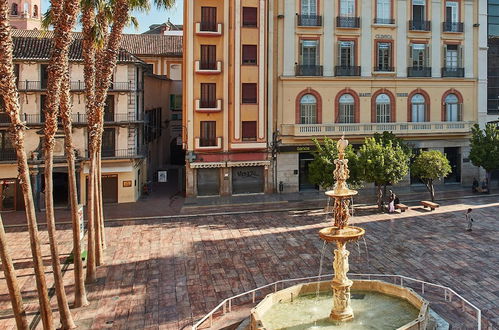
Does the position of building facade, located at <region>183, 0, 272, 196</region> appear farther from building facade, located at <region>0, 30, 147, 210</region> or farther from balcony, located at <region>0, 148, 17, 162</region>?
balcony, located at <region>0, 148, 17, 162</region>

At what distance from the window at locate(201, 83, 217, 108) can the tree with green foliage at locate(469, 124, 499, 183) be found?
21.9 m

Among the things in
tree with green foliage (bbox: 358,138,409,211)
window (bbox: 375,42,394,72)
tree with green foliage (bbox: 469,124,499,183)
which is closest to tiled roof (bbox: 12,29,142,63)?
tree with green foliage (bbox: 358,138,409,211)

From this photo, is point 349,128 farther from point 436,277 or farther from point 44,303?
point 44,303

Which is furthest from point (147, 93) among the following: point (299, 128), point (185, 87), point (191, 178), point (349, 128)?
point (349, 128)

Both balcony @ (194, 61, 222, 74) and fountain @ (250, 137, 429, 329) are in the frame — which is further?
balcony @ (194, 61, 222, 74)

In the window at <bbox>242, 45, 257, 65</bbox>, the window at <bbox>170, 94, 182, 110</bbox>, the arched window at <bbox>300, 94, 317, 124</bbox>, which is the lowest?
the arched window at <bbox>300, 94, 317, 124</bbox>

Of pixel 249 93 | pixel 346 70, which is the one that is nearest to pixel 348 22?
pixel 346 70

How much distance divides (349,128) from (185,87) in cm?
1427

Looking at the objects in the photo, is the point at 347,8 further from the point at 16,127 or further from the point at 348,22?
the point at 16,127

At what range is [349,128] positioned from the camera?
4084 centimetres

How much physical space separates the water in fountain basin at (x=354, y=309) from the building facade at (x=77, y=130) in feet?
78.4

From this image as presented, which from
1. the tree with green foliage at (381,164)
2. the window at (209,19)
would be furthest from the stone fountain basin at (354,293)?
the window at (209,19)

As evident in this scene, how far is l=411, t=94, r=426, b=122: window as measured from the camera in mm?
42812

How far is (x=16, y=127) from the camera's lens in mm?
13148
